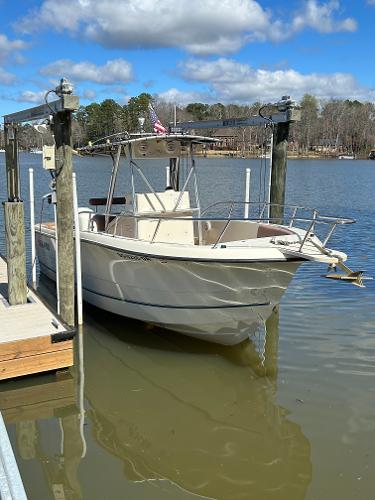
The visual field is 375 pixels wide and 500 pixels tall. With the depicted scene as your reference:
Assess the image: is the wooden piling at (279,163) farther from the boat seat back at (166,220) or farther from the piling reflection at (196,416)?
the piling reflection at (196,416)

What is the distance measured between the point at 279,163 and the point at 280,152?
191mm

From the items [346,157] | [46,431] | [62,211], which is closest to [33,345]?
[46,431]

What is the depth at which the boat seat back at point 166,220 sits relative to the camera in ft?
26.8

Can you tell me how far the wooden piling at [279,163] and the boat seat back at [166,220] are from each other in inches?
63.6

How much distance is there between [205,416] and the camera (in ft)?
19.6

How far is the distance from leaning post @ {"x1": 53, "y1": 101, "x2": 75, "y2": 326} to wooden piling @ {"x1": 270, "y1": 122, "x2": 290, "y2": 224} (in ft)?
12.0

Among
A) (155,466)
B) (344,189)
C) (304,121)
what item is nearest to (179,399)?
(155,466)

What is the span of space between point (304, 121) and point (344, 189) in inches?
3234

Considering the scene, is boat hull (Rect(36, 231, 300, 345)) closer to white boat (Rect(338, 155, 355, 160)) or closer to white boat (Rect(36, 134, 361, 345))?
white boat (Rect(36, 134, 361, 345))

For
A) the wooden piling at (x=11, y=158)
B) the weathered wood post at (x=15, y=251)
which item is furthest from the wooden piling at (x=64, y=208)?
the wooden piling at (x=11, y=158)

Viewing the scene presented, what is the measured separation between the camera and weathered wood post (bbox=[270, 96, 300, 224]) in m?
8.72

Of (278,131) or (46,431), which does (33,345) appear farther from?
(278,131)

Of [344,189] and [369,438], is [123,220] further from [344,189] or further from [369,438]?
[344,189]

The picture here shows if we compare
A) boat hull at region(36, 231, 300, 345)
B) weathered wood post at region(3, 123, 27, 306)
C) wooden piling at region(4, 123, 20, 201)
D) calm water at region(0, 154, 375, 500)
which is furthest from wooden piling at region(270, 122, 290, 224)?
wooden piling at region(4, 123, 20, 201)
